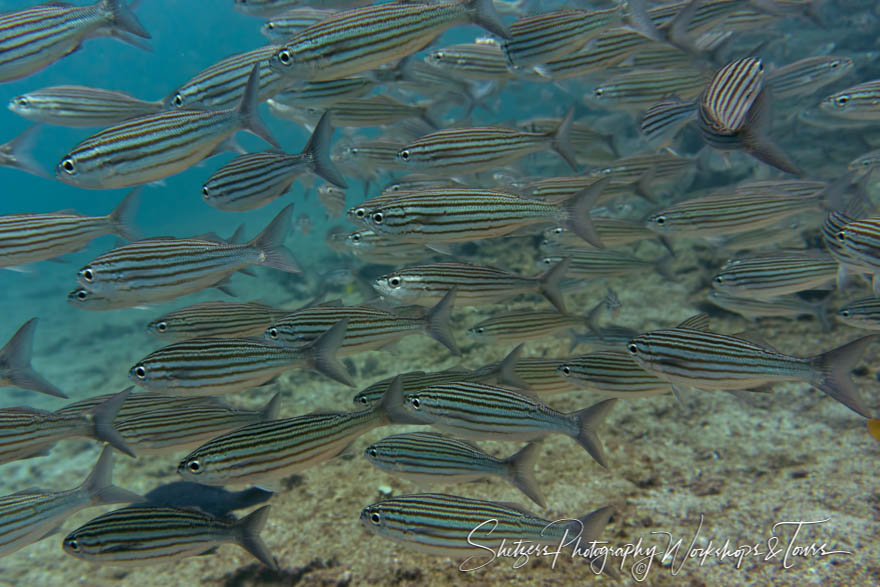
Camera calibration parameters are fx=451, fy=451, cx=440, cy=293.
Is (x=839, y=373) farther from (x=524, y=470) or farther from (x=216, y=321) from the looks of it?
(x=216, y=321)

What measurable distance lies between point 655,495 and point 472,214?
2.92 meters

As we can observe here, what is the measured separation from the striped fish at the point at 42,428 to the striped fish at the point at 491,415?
2.06m

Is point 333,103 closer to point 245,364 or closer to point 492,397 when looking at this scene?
point 245,364

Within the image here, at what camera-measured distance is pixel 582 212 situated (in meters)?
3.69

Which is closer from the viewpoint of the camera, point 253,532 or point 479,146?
point 253,532

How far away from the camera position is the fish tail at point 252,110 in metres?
3.60

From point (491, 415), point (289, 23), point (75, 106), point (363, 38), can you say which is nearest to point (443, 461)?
point (491, 415)

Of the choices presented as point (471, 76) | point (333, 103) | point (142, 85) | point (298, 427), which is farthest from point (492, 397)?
point (142, 85)

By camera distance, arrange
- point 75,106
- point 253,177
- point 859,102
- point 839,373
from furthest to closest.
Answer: point 859,102 → point 75,106 → point 253,177 → point 839,373

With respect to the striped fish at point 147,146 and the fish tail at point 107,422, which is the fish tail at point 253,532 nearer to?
the fish tail at point 107,422

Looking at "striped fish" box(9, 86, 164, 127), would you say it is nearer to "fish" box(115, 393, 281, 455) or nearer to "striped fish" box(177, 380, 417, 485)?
"fish" box(115, 393, 281, 455)

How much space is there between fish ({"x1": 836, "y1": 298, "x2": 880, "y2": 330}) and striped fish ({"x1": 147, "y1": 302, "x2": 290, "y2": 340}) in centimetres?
487

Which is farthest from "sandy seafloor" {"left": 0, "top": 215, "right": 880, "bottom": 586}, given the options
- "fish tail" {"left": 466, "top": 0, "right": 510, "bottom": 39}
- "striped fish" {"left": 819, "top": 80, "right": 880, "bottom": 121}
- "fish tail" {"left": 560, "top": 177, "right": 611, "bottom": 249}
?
"fish tail" {"left": 466, "top": 0, "right": 510, "bottom": 39}

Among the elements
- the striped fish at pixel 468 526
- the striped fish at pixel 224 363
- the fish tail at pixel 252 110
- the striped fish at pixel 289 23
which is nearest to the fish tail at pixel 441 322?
the striped fish at pixel 224 363
